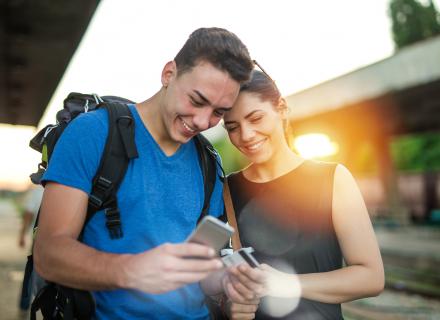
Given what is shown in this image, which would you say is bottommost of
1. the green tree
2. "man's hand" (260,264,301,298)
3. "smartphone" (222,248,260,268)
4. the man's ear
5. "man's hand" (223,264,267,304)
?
the green tree

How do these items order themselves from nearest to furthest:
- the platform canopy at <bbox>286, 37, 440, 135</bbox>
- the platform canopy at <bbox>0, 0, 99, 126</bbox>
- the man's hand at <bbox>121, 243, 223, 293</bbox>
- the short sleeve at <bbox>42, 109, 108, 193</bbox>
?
1. the man's hand at <bbox>121, 243, 223, 293</bbox>
2. the short sleeve at <bbox>42, 109, 108, 193</bbox>
3. the platform canopy at <bbox>0, 0, 99, 126</bbox>
4. the platform canopy at <bbox>286, 37, 440, 135</bbox>

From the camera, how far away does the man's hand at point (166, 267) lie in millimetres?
1532

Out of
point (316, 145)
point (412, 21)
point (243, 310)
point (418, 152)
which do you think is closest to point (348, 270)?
point (243, 310)

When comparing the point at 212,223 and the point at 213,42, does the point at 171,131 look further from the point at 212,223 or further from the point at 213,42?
the point at 212,223

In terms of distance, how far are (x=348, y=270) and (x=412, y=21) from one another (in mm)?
51294

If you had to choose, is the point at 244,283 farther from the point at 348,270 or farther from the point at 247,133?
the point at 247,133

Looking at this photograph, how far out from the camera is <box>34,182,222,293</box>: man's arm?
1.54m

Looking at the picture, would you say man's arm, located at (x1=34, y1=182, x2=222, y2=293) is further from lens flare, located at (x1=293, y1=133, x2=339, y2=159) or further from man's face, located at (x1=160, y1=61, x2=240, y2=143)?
lens flare, located at (x1=293, y1=133, x2=339, y2=159)

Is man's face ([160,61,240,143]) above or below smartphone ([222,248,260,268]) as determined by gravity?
above

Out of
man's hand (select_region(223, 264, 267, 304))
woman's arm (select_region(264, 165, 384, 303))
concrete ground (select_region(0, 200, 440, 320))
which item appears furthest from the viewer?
concrete ground (select_region(0, 200, 440, 320))

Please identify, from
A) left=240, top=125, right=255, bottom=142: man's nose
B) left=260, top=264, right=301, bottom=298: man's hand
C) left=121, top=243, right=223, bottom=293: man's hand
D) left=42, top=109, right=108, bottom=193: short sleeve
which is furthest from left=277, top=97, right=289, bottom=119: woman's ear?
left=121, top=243, right=223, bottom=293: man's hand

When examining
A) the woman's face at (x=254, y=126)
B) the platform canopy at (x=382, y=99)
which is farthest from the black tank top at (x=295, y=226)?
the platform canopy at (x=382, y=99)

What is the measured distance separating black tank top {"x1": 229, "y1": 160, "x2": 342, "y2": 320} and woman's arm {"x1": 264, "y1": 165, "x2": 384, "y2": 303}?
0.07 metres

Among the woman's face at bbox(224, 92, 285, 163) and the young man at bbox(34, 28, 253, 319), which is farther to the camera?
the woman's face at bbox(224, 92, 285, 163)
